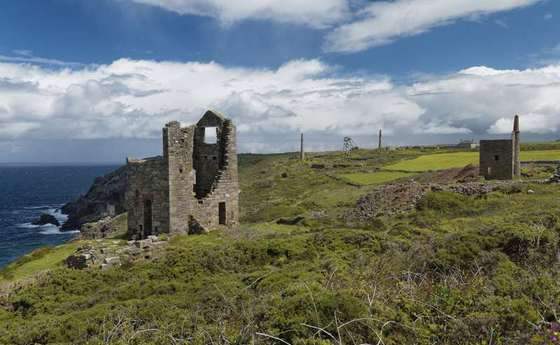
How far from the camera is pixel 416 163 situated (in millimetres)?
67625

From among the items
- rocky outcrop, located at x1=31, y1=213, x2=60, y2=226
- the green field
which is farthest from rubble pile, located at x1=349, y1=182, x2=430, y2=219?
rocky outcrop, located at x1=31, y1=213, x2=60, y2=226

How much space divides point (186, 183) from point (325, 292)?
16427 mm

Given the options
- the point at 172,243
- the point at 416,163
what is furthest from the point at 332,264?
the point at 416,163

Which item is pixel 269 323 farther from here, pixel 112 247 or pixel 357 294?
pixel 112 247

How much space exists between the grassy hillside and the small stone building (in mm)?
15225

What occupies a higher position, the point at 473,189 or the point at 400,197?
the point at 473,189

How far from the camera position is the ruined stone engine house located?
2238 centimetres

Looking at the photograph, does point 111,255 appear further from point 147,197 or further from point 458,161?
point 458,161

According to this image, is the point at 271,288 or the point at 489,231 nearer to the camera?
the point at 271,288

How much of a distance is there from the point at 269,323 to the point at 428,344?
236 cm

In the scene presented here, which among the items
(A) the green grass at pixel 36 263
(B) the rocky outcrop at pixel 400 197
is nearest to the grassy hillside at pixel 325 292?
(B) the rocky outcrop at pixel 400 197

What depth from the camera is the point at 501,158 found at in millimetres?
36719

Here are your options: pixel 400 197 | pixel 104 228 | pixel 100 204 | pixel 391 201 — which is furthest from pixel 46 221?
pixel 400 197

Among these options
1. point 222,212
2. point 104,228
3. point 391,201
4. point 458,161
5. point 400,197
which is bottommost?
point 104,228
